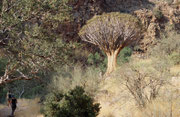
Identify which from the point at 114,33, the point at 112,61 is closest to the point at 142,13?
the point at 114,33

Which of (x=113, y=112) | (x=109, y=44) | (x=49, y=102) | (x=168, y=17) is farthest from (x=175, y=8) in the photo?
(x=49, y=102)

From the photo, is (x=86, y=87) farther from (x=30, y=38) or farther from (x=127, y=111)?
(x=30, y=38)

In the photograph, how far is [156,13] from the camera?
102 ft

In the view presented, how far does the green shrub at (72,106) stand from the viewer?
741 cm

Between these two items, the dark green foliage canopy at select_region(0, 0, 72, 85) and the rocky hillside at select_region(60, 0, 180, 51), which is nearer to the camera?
the dark green foliage canopy at select_region(0, 0, 72, 85)

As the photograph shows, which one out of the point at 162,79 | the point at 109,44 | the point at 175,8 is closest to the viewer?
the point at 162,79

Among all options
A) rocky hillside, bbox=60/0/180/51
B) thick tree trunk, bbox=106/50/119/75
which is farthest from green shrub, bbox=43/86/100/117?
rocky hillside, bbox=60/0/180/51

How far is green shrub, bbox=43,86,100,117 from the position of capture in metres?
7.41

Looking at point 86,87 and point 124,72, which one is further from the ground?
point 124,72

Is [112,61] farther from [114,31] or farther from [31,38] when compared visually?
[31,38]

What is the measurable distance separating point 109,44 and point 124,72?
795 cm

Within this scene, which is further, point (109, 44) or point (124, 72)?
point (109, 44)

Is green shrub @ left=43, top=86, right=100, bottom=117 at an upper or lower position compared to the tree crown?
lower

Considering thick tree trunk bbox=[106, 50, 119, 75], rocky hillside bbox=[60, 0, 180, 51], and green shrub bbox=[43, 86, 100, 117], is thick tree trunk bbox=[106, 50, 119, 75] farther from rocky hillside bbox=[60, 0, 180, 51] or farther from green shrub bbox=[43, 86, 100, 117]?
rocky hillside bbox=[60, 0, 180, 51]
